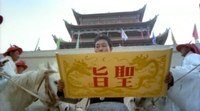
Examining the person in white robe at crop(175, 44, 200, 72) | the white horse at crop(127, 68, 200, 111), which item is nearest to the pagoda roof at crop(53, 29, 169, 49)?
the person in white robe at crop(175, 44, 200, 72)

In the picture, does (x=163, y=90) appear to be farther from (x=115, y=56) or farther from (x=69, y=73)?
(x=69, y=73)

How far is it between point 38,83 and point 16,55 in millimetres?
1286

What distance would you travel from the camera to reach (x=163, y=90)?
161 centimetres

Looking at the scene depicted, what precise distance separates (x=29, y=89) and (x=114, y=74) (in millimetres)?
1180

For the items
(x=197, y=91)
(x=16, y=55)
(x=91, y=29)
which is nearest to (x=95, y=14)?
(x=91, y=29)

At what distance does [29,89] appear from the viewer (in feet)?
7.22

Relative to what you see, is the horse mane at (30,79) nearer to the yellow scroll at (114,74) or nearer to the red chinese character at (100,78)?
the yellow scroll at (114,74)

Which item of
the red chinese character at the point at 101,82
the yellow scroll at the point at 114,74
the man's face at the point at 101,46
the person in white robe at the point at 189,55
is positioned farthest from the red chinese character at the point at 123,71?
the person in white robe at the point at 189,55

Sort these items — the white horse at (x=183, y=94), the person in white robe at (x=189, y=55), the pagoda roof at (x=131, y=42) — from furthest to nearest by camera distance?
the pagoda roof at (x=131, y=42) → the person in white robe at (x=189, y=55) → the white horse at (x=183, y=94)

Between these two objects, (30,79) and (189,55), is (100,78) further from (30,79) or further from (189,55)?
(189,55)

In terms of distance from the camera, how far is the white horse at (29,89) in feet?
6.74

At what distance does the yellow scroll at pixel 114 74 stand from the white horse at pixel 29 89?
510mm

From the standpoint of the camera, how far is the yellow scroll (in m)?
1.57

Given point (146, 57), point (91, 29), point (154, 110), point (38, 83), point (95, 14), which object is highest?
point (95, 14)
